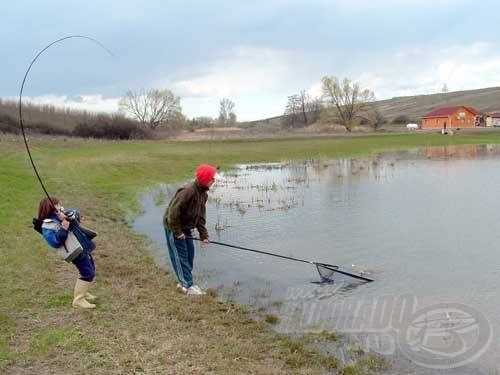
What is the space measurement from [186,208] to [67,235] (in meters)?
1.63

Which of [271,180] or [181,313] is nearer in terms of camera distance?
[181,313]

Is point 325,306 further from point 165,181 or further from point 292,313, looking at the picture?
point 165,181

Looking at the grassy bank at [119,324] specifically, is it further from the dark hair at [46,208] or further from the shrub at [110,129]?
the shrub at [110,129]

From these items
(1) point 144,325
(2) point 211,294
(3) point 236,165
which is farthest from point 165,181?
(1) point 144,325

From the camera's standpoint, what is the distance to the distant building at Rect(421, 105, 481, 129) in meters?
81.4

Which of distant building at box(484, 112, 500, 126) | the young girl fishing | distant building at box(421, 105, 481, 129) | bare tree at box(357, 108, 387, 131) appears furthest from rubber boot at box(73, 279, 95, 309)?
distant building at box(484, 112, 500, 126)

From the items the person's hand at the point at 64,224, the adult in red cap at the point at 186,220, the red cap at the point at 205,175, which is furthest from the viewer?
the adult in red cap at the point at 186,220

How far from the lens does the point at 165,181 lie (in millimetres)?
23812

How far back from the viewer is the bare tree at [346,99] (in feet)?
278

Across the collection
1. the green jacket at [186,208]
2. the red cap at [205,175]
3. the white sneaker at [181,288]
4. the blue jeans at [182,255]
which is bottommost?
the white sneaker at [181,288]

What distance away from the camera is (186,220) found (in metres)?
7.22

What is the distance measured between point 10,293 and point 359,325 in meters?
4.64

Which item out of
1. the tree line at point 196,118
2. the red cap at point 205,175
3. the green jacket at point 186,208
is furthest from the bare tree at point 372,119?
the red cap at point 205,175

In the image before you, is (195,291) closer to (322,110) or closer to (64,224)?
(64,224)
